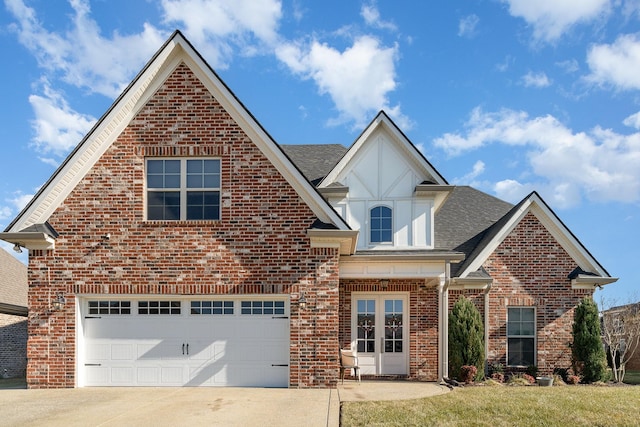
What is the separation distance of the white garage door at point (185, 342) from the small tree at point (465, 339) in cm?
532

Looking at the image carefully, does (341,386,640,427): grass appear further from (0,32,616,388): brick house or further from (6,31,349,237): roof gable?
(6,31,349,237): roof gable

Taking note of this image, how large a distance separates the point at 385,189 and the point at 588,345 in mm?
7369

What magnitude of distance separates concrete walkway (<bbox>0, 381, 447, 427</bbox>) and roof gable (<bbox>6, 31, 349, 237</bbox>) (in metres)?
3.84

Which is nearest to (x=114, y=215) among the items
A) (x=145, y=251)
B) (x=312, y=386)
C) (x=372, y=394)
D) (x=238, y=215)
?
(x=145, y=251)

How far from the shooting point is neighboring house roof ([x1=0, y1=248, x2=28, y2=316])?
21.4m

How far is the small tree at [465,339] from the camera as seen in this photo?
1502cm

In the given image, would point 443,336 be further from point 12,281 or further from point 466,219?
point 12,281

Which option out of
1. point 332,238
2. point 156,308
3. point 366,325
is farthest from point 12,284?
point 332,238

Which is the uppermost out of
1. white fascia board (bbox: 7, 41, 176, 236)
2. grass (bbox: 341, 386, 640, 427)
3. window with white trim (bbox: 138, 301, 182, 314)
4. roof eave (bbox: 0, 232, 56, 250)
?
white fascia board (bbox: 7, 41, 176, 236)

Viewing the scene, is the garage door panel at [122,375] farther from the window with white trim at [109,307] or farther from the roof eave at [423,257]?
the roof eave at [423,257]

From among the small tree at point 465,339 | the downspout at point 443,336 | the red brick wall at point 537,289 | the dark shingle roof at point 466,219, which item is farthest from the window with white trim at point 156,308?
the red brick wall at point 537,289

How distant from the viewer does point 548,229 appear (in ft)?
54.2

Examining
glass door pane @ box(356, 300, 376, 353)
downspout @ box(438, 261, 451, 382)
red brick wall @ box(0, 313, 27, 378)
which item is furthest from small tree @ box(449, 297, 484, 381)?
red brick wall @ box(0, 313, 27, 378)

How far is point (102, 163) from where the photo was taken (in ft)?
41.6
